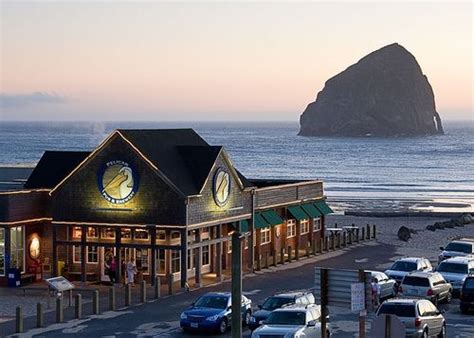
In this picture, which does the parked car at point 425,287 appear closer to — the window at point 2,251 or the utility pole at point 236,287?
the window at point 2,251

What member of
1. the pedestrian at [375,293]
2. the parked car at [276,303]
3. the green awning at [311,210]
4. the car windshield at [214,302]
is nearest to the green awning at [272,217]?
the green awning at [311,210]

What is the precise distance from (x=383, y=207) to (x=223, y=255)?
50.1 m

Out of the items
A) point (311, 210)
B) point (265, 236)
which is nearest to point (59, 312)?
point (265, 236)

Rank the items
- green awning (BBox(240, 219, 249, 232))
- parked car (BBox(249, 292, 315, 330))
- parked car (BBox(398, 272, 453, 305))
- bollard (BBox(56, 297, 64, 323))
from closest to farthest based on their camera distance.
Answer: parked car (BBox(249, 292, 315, 330)) → bollard (BBox(56, 297, 64, 323)) → parked car (BBox(398, 272, 453, 305)) → green awning (BBox(240, 219, 249, 232))

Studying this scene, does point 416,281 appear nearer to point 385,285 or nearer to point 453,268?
point 385,285

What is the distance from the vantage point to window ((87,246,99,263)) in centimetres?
4659

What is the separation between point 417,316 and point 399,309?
642 millimetres

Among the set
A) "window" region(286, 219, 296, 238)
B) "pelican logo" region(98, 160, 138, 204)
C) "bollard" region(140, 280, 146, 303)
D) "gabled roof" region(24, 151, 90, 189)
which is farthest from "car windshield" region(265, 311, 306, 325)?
"window" region(286, 219, 296, 238)

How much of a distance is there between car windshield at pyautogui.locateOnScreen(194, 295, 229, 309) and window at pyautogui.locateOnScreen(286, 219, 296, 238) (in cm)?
2195

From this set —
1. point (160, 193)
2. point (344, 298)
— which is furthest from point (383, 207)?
point (344, 298)

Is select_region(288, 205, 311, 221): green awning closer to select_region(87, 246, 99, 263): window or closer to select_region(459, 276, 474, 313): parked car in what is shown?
select_region(87, 246, 99, 263): window

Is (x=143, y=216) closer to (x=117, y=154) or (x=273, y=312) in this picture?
(x=117, y=154)

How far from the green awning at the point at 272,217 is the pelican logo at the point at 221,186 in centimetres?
496

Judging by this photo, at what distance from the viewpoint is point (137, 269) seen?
45375 mm
